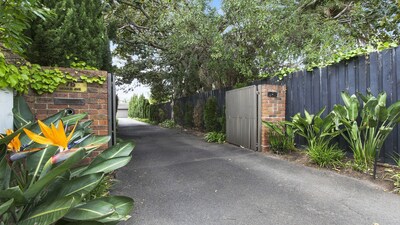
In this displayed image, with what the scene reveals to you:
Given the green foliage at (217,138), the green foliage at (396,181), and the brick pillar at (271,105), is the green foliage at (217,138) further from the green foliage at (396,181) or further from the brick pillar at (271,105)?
the green foliage at (396,181)

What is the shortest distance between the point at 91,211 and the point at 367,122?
399cm

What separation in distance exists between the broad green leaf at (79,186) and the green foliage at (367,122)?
3.77 meters

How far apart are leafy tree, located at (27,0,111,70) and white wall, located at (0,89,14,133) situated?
112 centimetres

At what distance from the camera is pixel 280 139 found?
18.0 ft

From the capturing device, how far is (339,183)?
342cm

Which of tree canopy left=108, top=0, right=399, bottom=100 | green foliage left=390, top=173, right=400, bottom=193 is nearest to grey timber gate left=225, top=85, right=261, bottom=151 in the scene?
tree canopy left=108, top=0, right=399, bottom=100

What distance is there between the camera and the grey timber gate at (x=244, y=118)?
5840 mm

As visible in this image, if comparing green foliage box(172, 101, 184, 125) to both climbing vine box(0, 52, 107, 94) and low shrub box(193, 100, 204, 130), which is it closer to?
low shrub box(193, 100, 204, 130)

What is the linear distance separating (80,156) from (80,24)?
3.10 metres

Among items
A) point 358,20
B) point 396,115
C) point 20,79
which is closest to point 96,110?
point 20,79

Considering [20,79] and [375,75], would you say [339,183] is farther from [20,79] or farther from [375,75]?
[20,79]

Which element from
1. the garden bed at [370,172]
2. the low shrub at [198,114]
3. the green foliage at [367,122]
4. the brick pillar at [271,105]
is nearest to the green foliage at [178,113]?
the low shrub at [198,114]

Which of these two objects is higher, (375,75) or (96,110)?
(375,75)

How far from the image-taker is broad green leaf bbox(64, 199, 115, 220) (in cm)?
153
